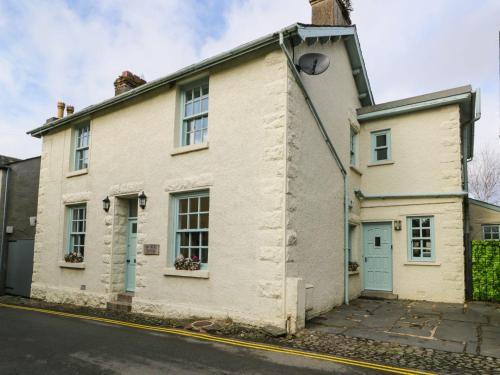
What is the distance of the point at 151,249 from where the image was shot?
9.70 metres

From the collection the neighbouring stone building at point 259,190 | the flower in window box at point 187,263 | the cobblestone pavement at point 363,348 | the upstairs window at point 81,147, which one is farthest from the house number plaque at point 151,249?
the upstairs window at point 81,147

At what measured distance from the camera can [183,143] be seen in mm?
9945

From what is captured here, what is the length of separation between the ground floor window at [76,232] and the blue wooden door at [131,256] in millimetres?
1672

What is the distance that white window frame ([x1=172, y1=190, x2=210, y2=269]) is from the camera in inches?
354

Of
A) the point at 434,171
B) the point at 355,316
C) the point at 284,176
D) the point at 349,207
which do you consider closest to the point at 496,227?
the point at 434,171

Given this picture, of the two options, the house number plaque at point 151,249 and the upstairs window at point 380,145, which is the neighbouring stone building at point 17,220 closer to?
the house number plaque at point 151,249

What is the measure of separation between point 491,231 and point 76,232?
15.5 meters

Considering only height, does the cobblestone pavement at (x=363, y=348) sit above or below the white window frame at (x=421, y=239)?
below

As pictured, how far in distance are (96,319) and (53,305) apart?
10.9 ft

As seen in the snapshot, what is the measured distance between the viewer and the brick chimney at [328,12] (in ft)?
41.6

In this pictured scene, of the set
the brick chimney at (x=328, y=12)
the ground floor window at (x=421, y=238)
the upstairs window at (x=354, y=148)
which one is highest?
the brick chimney at (x=328, y=12)

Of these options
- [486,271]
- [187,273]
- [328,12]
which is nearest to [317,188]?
[187,273]

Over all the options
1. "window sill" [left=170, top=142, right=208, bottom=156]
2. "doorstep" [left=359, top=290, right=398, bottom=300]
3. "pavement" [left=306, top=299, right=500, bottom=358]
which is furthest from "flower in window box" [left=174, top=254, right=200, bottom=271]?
"doorstep" [left=359, top=290, right=398, bottom=300]

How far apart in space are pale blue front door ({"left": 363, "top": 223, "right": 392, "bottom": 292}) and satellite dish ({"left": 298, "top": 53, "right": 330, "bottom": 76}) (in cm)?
573
